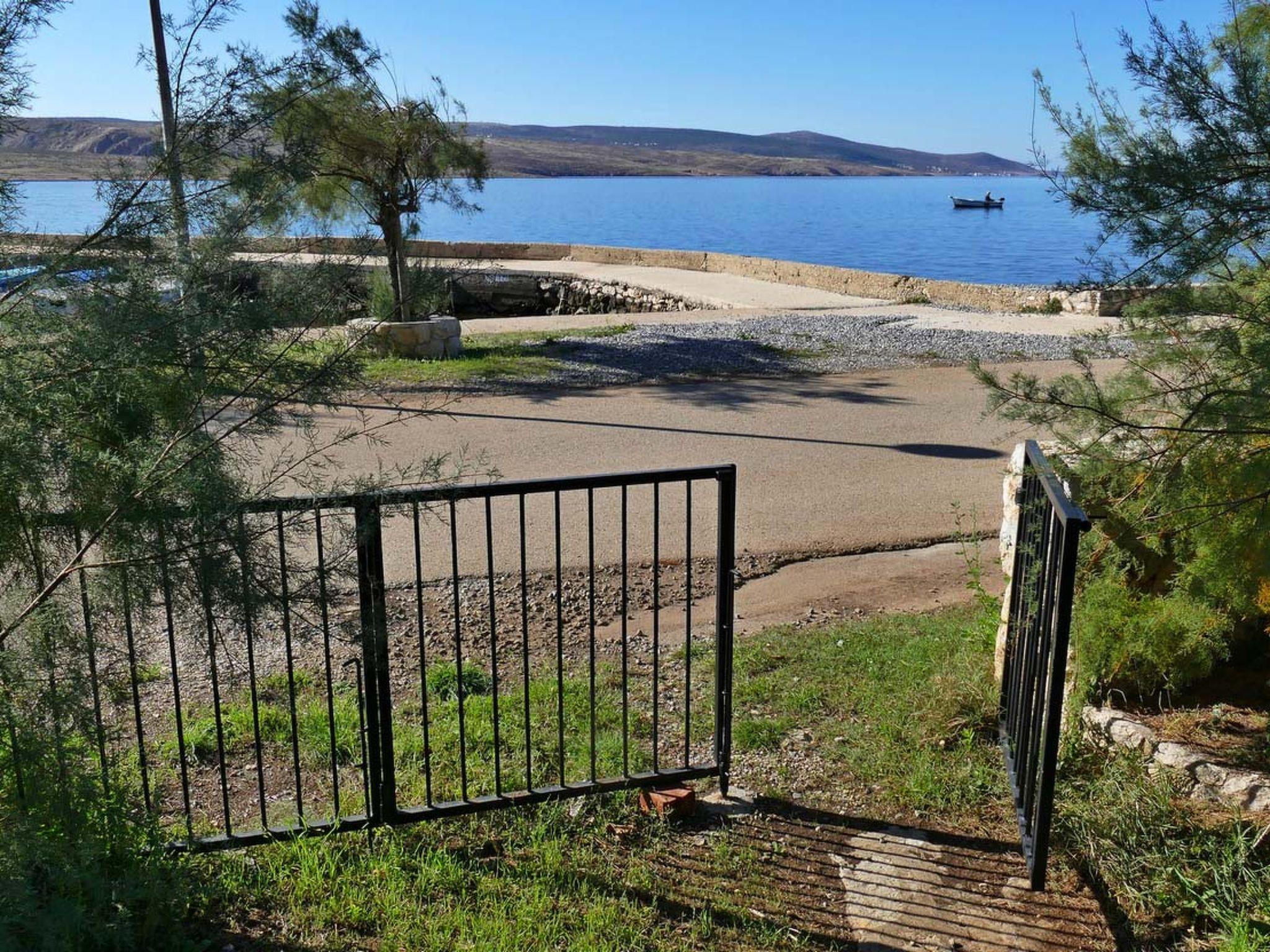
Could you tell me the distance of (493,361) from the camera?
15.2m

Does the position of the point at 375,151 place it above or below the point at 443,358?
above

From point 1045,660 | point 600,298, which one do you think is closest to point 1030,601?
point 1045,660

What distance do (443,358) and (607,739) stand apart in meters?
11.4

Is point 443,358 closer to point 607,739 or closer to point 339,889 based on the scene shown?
point 607,739

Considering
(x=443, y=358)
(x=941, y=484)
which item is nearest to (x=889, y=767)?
(x=941, y=484)

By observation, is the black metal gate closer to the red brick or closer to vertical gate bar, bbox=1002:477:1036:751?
vertical gate bar, bbox=1002:477:1036:751

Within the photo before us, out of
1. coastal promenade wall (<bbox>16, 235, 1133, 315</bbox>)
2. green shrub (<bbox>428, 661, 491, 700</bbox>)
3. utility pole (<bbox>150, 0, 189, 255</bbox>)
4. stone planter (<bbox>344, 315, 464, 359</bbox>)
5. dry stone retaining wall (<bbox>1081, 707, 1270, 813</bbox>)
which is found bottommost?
green shrub (<bbox>428, 661, 491, 700</bbox>)

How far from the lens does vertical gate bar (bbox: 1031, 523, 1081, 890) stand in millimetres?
3262

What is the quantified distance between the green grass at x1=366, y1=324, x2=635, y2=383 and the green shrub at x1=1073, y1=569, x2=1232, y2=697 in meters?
9.32

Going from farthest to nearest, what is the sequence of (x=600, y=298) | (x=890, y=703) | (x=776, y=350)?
(x=600, y=298), (x=776, y=350), (x=890, y=703)

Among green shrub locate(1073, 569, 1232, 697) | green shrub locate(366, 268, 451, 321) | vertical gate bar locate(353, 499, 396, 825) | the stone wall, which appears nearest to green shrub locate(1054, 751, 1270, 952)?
green shrub locate(1073, 569, 1232, 697)

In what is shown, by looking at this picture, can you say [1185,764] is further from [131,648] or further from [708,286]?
[708,286]

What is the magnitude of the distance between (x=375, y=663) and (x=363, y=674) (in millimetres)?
333

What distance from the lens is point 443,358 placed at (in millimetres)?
15531
